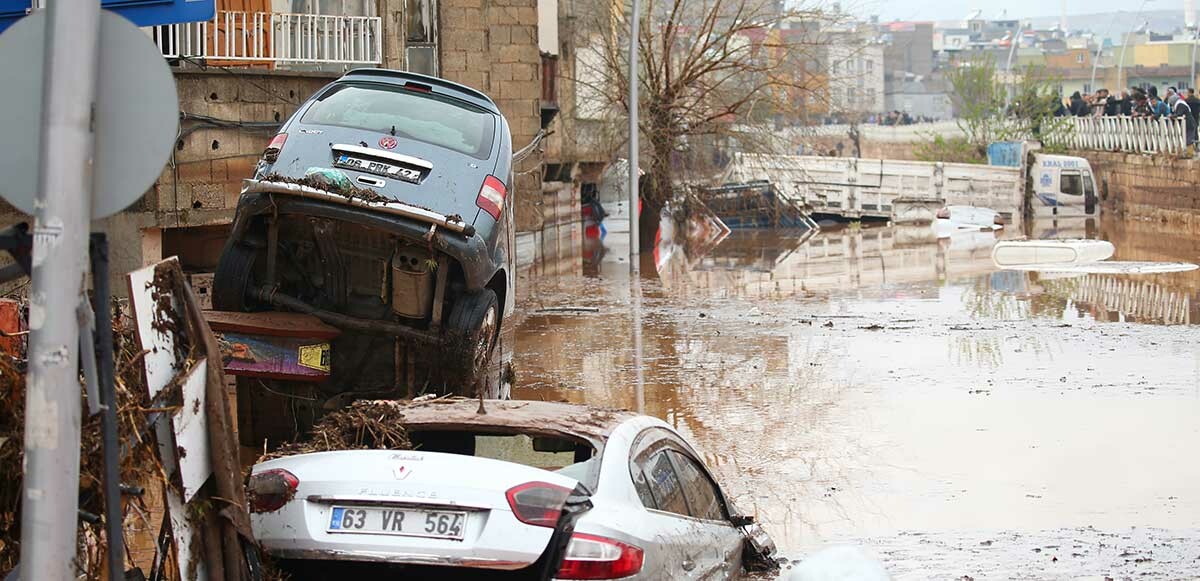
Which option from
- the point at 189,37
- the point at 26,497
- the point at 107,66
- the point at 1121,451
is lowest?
the point at 1121,451

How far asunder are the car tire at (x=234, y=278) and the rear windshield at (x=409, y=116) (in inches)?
37.2

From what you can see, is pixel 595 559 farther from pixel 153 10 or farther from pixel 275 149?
pixel 275 149

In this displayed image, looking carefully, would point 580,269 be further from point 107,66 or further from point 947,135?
point 947,135

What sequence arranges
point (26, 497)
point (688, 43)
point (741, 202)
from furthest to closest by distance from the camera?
point (741, 202) → point (688, 43) → point (26, 497)

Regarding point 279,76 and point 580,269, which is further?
point 580,269

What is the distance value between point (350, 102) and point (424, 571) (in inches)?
215

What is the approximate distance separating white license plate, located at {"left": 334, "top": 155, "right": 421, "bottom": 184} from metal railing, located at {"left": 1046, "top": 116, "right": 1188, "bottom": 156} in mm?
36657

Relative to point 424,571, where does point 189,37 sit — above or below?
above

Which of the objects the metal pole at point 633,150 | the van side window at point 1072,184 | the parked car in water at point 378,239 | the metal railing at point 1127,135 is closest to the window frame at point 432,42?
the metal pole at point 633,150

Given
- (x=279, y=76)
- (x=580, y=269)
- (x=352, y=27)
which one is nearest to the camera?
(x=279, y=76)

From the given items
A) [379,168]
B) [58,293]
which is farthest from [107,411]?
[379,168]

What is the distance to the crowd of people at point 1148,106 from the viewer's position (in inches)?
1689

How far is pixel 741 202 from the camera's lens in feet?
139

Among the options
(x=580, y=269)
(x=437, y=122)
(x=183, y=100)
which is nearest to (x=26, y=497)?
(x=437, y=122)
